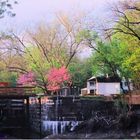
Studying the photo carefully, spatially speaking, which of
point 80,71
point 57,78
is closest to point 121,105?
point 57,78

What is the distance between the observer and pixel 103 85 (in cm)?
7575

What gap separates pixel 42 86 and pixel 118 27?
21197 mm

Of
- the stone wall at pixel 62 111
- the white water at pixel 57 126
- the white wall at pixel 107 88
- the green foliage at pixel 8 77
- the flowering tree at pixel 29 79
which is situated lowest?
the white water at pixel 57 126

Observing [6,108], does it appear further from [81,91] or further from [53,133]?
[81,91]

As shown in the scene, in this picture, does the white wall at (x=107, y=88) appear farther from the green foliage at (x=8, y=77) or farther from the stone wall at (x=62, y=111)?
the stone wall at (x=62, y=111)

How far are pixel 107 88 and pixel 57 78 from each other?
36.2ft

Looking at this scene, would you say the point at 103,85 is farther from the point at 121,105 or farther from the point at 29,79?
the point at 121,105

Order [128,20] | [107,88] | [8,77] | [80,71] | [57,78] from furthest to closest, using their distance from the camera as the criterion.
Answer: [8,77], [107,88], [80,71], [57,78], [128,20]

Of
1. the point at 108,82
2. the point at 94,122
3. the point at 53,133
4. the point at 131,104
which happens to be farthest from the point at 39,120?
the point at 108,82

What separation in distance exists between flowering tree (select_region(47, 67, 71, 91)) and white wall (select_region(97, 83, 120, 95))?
7055 mm

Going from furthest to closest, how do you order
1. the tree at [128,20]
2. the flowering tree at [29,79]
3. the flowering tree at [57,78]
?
the flowering tree at [29,79] → the flowering tree at [57,78] → the tree at [128,20]

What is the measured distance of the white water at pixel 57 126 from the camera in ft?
164

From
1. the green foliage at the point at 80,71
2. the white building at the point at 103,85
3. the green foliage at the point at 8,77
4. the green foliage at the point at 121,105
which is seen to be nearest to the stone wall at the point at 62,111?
the green foliage at the point at 121,105

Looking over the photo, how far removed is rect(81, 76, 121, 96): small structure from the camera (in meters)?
73.7
